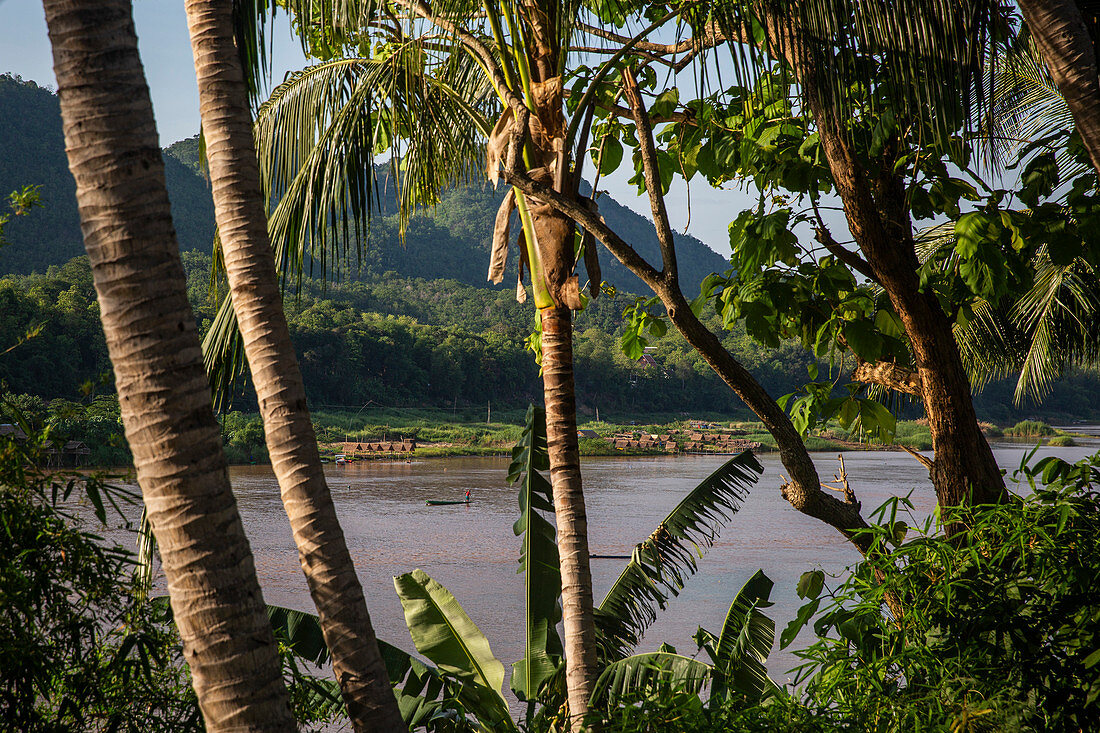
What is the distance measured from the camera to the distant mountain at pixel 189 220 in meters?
34.0

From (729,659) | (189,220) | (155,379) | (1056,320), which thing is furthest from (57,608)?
(189,220)

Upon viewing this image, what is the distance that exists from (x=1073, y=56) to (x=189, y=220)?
5656 centimetres

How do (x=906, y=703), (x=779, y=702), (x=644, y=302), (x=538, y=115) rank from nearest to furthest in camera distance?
(x=906, y=703) < (x=779, y=702) < (x=538, y=115) < (x=644, y=302)

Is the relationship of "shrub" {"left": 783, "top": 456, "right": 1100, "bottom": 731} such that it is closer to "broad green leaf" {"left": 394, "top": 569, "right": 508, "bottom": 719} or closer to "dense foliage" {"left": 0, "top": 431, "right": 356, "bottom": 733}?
"dense foliage" {"left": 0, "top": 431, "right": 356, "bottom": 733}

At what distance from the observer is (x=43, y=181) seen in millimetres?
29266

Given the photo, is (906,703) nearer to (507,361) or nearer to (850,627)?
(850,627)

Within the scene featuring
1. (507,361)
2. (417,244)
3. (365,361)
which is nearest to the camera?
(365,361)

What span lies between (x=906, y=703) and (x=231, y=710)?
3.32 ft

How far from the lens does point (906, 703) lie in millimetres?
1071

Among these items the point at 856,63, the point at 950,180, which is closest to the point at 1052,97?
the point at 950,180

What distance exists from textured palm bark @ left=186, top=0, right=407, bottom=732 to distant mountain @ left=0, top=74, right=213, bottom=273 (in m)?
31.9

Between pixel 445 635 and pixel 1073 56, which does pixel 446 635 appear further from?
pixel 1073 56

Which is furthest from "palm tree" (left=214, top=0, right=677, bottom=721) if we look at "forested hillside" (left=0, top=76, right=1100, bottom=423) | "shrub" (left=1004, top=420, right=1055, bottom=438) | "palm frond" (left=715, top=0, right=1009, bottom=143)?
"shrub" (left=1004, top=420, right=1055, bottom=438)

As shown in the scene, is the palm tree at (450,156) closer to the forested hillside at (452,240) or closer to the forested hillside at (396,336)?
the forested hillside at (396,336)
